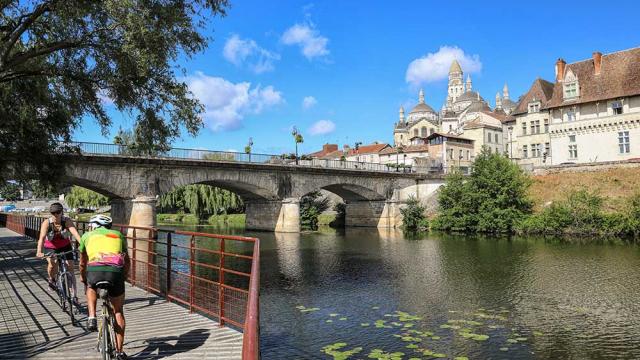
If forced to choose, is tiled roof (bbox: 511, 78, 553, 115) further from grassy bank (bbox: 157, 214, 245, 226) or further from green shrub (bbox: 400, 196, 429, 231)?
grassy bank (bbox: 157, 214, 245, 226)

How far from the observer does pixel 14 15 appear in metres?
17.0

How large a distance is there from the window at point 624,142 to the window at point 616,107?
219 centimetres

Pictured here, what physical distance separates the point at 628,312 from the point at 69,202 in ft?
277

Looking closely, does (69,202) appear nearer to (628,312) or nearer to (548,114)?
(548,114)

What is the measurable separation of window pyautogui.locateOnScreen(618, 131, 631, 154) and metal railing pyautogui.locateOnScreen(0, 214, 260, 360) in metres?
42.9

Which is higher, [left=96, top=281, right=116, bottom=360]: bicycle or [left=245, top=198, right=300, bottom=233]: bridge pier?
[left=245, top=198, right=300, bottom=233]: bridge pier

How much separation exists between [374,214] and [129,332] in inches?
2139

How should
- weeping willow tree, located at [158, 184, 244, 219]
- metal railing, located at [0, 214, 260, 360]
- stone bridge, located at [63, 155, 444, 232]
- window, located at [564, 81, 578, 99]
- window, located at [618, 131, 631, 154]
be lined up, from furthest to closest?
weeping willow tree, located at [158, 184, 244, 219] < window, located at [564, 81, 578, 99] < window, located at [618, 131, 631, 154] < stone bridge, located at [63, 155, 444, 232] < metal railing, located at [0, 214, 260, 360]

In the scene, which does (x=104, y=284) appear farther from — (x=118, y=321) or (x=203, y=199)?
(x=203, y=199)

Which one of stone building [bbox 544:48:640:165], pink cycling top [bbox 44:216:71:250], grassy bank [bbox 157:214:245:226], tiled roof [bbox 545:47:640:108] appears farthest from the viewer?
grassy bank [bbox 157:214:245:226]

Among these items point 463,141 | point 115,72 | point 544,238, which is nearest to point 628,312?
point 115,72

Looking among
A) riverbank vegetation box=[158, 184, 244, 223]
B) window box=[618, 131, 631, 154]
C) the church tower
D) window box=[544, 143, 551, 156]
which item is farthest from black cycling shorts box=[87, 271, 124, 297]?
the church tower

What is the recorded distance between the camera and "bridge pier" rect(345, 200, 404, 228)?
60312 millimetres

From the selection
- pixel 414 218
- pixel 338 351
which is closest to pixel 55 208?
pixel 338 351
